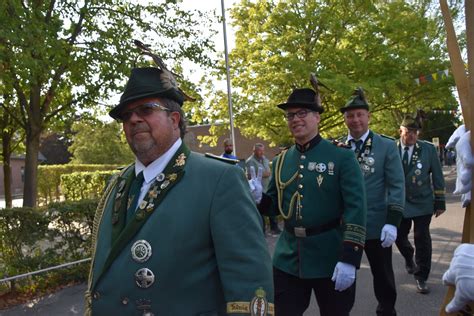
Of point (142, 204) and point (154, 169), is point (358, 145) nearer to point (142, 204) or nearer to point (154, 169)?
point (154, 169)

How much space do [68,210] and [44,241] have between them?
51 cm

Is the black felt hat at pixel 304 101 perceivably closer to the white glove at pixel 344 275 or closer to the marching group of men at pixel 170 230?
the white glove at pixel 344 275

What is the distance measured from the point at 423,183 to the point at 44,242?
202 inches

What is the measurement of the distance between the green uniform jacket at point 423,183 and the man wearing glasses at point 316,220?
3051mm

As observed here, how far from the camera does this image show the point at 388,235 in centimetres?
408

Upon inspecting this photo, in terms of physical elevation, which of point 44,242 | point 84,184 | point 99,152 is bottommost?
point 84,184

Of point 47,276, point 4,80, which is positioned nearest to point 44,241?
point 47,276

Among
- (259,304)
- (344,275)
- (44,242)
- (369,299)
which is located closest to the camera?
(259,304)

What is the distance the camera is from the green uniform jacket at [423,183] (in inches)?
242

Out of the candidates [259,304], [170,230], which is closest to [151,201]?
[170,230]

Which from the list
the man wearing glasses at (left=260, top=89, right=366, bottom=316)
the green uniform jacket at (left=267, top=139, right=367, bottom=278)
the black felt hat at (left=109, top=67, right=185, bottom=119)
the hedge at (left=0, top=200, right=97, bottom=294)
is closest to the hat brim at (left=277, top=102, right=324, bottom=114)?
the man wearing glasses at (left=260, top=89, right=366, bottom=316)

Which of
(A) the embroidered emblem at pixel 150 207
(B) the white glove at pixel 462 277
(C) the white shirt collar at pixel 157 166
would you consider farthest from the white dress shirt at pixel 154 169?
(B) the white glove at pixel 462 277

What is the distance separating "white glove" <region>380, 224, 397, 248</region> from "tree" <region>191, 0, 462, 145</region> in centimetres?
1319

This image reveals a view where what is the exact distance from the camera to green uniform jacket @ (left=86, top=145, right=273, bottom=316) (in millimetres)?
1902
